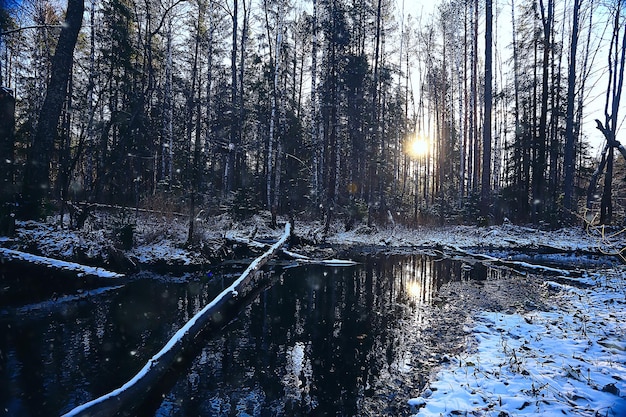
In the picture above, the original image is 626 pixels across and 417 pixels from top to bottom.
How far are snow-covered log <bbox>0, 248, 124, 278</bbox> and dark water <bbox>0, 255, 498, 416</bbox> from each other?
1.48ft

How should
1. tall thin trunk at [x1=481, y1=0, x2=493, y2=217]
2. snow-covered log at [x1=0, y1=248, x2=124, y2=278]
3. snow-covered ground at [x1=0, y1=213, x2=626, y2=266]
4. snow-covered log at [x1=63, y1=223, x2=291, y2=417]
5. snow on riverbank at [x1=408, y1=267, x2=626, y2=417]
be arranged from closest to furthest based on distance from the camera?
snow-covered log at [x1=63, y1=223, x2=291, y2=417]
snow on riverbank at [x1=408, y1=267, x2=626, y2=417]
snow-covered log at [x1=0, y1=248, x2=124, y2=278]
snow-covered ground at [x1=0, y1=213, x2=626, y2=266]
tall thin trunk at [x1=481, y1=0, x2=493, y2=217]

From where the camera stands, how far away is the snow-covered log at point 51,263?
700 centimetres

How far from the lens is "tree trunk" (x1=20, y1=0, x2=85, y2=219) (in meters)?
9.35

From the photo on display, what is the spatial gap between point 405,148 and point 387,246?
25595 mm

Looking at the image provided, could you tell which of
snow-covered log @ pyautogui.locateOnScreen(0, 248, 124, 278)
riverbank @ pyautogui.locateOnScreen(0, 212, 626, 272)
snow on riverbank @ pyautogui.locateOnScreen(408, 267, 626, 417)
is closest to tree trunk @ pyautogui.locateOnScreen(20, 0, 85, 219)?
riverbank @ pyautogui.locateOnScreen(0, 212, 626, 272)

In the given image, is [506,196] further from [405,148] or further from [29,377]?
[29,377]

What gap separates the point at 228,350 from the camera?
16.5 ft

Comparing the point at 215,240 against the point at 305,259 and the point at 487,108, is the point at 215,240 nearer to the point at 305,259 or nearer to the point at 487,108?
the point at 305,259

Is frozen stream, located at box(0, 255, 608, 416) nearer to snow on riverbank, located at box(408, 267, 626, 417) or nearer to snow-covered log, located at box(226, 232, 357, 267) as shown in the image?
snow on riverbank, located at box(408, 267, 626, 417)

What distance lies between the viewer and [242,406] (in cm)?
362

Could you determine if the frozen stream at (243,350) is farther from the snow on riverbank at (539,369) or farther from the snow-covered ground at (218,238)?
the snow-covered ground at (218,238)

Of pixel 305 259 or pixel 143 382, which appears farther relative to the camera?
pixel 305 259

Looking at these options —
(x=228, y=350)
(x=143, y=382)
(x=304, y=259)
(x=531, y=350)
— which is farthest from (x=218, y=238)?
(x=531, y=350)

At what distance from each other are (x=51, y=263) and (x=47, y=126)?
4636 millimetres
